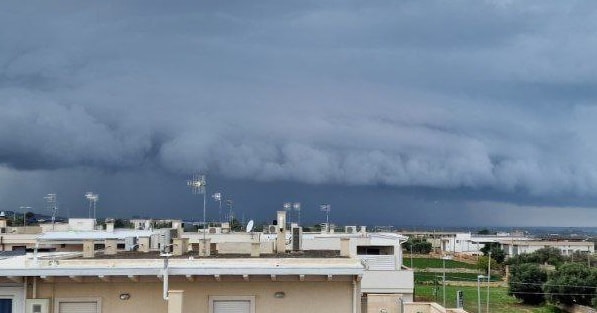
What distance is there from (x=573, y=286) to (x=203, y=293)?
54.9 meters

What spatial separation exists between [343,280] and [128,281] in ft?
16.0

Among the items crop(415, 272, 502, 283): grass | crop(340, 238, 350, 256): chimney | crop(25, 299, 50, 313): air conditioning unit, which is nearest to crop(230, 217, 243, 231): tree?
crop(415, 272, 502, 283): grass

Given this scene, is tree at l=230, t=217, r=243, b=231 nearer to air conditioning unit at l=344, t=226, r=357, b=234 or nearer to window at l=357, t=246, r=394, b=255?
air conditioning unit at l=344, t=226, r=357, b=234

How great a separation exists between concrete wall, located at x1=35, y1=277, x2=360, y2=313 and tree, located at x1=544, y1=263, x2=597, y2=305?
53.1m

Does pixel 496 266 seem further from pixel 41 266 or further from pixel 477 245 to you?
pixel 41 266

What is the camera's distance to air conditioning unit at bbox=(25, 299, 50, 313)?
15.1m

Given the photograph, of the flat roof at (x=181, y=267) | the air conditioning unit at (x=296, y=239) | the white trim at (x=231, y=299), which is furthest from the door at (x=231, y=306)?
the air conditioning unit at (x=296, y=239)

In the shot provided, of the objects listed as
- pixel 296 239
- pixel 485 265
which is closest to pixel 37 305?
pixel 296 239

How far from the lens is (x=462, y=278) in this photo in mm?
86375

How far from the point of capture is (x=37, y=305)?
15164mm

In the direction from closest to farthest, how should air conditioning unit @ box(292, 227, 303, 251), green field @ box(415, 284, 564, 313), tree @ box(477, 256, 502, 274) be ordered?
1. air conditioning unit @ box(292, 227, 303, 251)
2. green field @ box(415, 284, 564, 313)
3. tree @ box(477, 256, 502, 274)

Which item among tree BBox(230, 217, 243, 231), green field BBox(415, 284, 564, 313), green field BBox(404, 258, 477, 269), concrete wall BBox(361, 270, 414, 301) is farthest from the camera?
green field BBox(404, 258, 477, 269)

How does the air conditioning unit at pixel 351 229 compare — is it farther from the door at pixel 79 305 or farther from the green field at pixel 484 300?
the door at pixel 79 305

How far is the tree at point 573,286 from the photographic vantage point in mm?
62250
